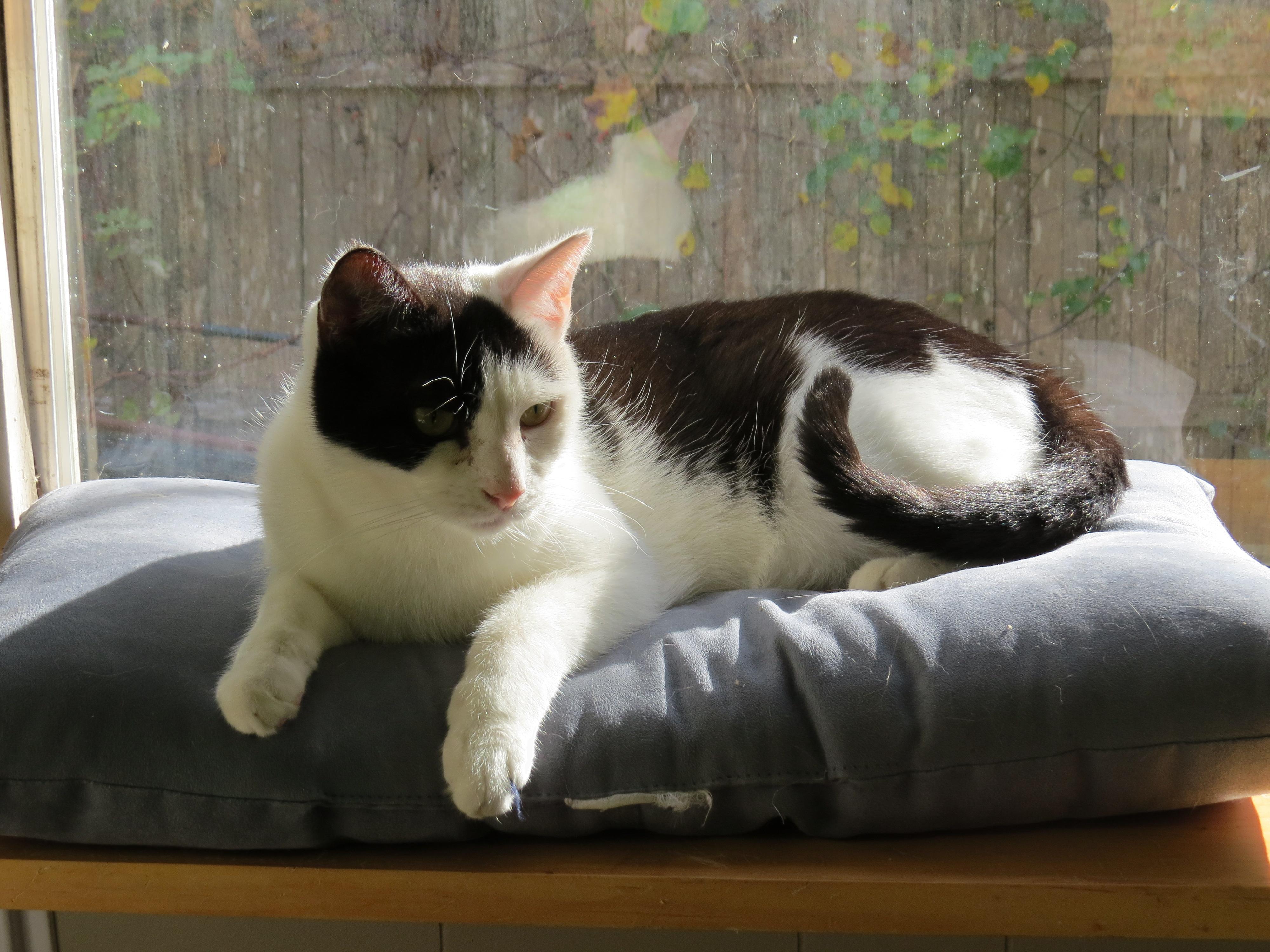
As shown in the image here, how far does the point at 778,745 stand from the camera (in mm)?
834

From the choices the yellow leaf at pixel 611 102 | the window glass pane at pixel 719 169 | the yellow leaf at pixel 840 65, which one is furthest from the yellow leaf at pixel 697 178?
the yellow leaf at pixel 840 65

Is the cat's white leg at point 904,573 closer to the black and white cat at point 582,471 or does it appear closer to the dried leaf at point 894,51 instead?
the black and white cat at point 582,471

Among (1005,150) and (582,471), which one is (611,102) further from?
(582,471)

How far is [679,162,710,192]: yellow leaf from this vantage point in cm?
172

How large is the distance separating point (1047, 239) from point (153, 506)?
5.00ft

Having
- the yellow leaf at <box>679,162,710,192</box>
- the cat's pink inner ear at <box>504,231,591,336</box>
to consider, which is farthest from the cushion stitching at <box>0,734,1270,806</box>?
the yellow leaf at <box>679,162,710,192</box>

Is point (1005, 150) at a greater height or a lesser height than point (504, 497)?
greater

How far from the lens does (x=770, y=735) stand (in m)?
0.84

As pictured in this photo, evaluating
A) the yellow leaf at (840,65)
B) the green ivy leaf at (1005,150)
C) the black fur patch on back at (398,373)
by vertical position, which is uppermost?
the yellow leaf at (840,65)

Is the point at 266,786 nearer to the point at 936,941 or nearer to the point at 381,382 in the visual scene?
the point at 381,382

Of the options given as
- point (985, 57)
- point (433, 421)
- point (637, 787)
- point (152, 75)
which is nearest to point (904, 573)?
point (637, 787)

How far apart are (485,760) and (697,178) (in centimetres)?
123

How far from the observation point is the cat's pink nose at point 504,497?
35.2 inches

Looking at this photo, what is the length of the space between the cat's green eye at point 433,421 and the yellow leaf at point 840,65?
43.8 inches
